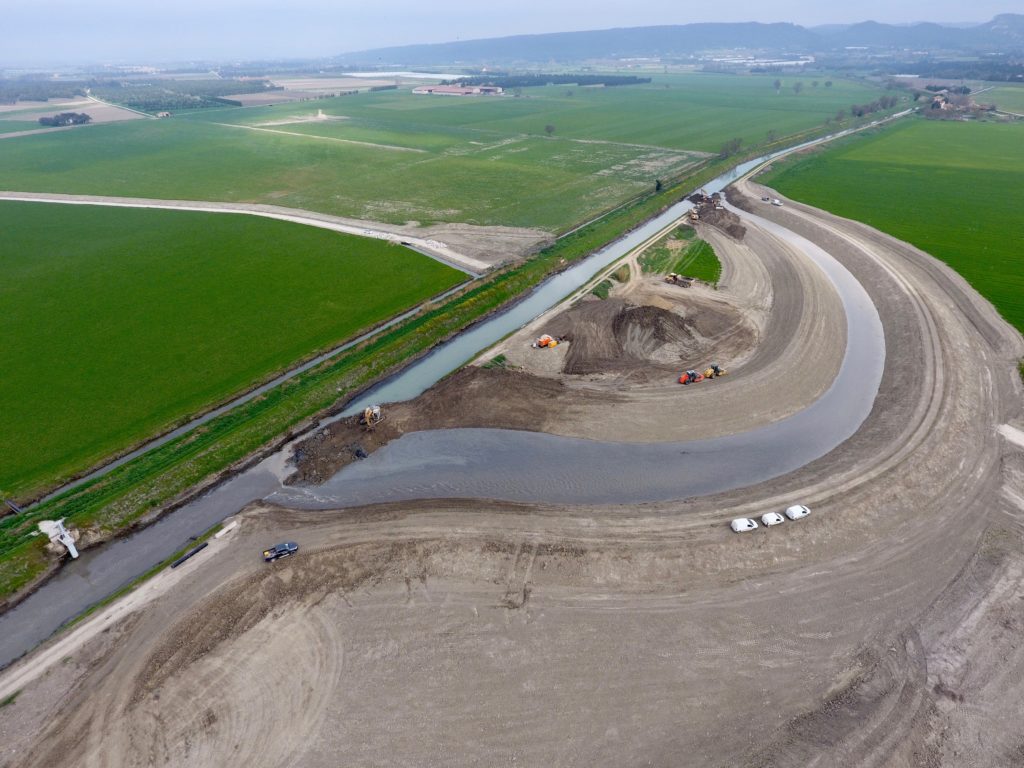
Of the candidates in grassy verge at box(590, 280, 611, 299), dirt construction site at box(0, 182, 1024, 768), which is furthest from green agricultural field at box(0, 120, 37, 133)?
dirt construction site at box(0, 182, 1024, 768)

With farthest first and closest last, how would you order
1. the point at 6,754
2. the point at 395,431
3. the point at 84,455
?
1. the point at 395,431
2. the point at 84,455
3. the point at 6,754

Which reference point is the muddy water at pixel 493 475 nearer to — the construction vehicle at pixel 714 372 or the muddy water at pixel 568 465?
the muddy water at pixel 568 465

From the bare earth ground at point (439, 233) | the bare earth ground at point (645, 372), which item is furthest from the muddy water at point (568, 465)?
the bare earth ground at point (439, 233)

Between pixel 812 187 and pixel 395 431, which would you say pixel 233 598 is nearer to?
pixel 395 431

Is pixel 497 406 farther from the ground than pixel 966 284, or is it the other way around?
pixel 966 284

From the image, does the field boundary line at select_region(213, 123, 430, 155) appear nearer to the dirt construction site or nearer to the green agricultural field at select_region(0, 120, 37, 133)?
the green agricultural field at select_region(0, 120, 37, 133)

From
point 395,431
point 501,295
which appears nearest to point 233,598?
point 395,431

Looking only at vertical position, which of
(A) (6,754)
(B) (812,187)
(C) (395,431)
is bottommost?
(A) (6,754)
